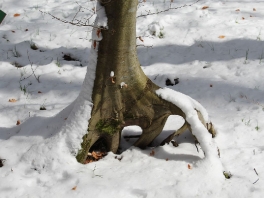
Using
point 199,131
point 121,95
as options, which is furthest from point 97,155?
point 199,131

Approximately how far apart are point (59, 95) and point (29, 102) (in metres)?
0.37

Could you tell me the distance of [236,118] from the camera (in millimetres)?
3377

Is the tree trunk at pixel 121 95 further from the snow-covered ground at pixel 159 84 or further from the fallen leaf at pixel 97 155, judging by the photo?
the snow-covered ground at pixel 159 84

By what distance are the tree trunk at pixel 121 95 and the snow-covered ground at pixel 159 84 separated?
0.59ft

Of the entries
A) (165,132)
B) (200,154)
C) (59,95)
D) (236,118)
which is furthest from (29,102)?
(236,118)

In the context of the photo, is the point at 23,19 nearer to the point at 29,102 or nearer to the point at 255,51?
the point at 29,102

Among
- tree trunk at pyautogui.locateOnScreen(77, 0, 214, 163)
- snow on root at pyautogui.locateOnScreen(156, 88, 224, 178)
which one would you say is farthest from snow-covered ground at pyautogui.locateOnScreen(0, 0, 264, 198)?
tree trunk at pyautogui.locateOnScreen(77, 0, 214, 163)

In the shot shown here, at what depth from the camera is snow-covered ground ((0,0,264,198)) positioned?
260 centimetres

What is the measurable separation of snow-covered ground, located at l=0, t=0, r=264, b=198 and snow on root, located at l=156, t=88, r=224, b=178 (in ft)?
0.09

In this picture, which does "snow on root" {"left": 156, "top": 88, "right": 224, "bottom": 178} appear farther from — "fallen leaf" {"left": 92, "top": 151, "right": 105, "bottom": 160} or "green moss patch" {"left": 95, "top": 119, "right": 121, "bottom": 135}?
"fallen leaf" {"left": 92, "top": 151, "right": 105, "bottom": 160}

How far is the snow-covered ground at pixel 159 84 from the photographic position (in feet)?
8.53

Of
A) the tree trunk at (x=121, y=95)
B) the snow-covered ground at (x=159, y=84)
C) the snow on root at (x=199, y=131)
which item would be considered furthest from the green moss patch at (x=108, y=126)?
the snow on root at (x=199, y=131)

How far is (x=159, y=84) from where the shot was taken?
418 cm

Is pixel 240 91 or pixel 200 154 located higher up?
pixel 240 91
